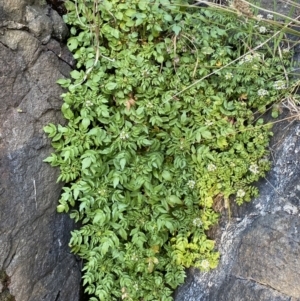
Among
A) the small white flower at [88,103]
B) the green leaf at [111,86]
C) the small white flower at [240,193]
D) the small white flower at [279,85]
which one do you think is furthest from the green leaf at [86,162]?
the small white flower at [279,85]

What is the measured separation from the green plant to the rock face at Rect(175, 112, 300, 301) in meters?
0.09

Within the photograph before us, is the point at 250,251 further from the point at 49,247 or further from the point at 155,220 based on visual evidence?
the point at 49,247

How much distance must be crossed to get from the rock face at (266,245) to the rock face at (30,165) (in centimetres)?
85

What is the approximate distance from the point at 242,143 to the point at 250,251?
0.64 metres

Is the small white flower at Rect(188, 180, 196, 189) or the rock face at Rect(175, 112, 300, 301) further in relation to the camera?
the small white flower at Rect(188, 180, 196, 189)

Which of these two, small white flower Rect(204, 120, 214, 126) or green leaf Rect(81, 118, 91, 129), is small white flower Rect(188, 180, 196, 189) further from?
green leaf Rect(81, 118, 91, 129)

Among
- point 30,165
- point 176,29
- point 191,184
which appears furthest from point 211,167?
point 30,165

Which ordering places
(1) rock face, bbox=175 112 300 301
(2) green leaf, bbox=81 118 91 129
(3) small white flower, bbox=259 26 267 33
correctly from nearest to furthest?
(1) rock face, bbox=175 112 300 301 < (2) green leaf, bbox=81 118 91 129 < (3) small white flower, bbox=259 26 267 33

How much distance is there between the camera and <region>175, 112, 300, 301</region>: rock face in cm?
226

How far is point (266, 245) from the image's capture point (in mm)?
2326

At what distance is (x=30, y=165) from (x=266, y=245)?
142cm

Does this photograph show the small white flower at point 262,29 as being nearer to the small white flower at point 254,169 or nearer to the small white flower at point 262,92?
the small white flower at point 262,92

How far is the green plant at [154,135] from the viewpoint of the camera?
7.89 ft

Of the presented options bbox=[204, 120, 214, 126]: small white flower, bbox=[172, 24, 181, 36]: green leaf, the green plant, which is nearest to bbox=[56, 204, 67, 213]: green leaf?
the green plant
